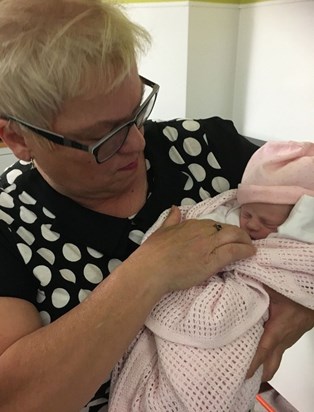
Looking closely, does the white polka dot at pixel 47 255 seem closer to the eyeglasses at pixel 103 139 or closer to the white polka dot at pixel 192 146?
the eyeglasses at pixel 103 139

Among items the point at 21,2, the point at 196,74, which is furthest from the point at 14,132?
the point at 196,74

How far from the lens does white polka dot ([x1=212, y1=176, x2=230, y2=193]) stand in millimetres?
1134

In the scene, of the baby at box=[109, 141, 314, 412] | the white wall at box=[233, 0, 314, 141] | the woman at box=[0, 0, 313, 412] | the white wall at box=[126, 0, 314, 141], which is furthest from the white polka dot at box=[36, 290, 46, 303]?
the white wall at box=[233, 0, 314, 141]

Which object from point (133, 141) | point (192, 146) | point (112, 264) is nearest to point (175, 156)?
point (192, 146)

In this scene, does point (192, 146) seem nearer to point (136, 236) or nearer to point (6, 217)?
point (136, 236)

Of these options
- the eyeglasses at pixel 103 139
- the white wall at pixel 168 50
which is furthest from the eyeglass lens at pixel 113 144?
the white wall at pixel 168 50

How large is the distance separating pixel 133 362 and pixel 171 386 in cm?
10

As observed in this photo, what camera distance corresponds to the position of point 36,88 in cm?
83

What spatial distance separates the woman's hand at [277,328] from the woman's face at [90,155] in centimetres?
40

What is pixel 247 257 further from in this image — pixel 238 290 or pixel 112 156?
pixel 112 156

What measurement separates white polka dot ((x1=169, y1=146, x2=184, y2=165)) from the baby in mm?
180

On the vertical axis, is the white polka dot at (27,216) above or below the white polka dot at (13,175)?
below

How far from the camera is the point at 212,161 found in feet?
3.78

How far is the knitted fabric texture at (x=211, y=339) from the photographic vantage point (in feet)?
2.67
